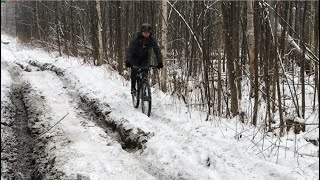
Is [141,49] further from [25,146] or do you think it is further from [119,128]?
[25,146]

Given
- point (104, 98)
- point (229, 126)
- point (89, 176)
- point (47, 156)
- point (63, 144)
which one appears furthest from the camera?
point (104, 98)

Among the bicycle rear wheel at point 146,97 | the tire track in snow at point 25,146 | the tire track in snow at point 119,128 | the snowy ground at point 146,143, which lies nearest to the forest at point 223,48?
the snowy ground at point 146,143

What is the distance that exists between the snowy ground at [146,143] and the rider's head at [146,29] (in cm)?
174

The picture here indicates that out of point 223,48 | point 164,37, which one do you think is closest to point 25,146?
point 164,37

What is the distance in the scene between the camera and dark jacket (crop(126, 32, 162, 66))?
769 centimetres

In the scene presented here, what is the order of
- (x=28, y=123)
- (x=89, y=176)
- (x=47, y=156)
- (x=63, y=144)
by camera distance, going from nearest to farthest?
(x=89, y=176) → (x=47, y=156) → (x=63, y=144) → (x=28, y=123)

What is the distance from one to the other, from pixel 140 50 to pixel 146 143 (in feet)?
8.25

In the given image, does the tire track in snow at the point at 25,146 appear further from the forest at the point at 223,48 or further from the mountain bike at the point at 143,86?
the forest at the point at 223,48

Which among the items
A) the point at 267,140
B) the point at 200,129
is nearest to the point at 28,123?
the point at 200,129

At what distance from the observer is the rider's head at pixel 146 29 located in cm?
748

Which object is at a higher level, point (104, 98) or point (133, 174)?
point (104, 98)

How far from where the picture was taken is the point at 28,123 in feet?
23.4

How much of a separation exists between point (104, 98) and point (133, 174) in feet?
14.1

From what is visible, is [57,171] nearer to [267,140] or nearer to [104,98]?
[267,140]
